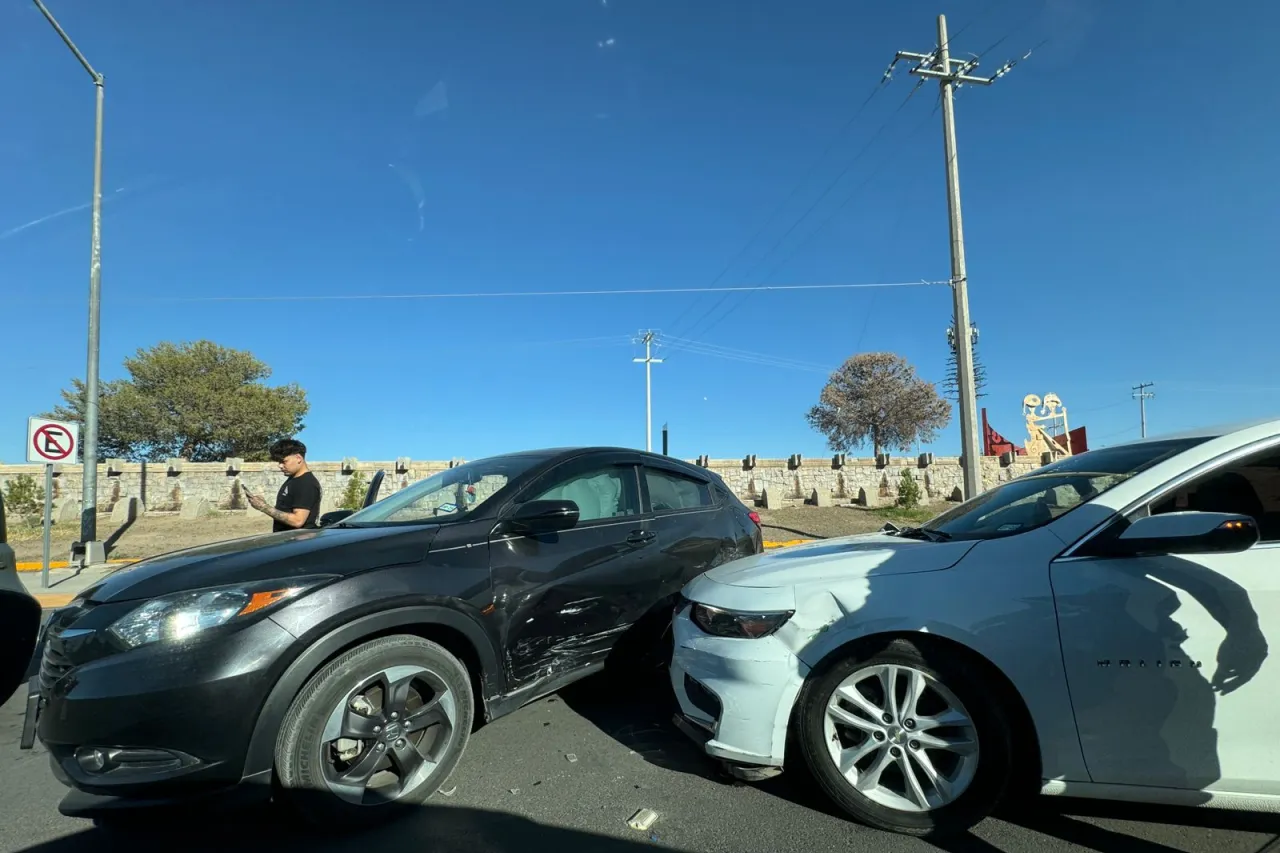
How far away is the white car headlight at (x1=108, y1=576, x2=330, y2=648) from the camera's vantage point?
2.41 meters

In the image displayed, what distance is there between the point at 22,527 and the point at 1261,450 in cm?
2512

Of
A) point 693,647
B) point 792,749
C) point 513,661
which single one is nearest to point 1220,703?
point 792,749

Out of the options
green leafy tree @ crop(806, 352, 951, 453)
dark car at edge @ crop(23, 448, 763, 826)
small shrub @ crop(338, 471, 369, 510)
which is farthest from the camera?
green leafy tree @ crop(806, 352, 951, 453)

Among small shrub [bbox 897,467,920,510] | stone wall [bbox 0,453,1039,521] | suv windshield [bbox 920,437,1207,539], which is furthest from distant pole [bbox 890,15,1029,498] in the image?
suv windshield [bbox 920,437,1207,539]

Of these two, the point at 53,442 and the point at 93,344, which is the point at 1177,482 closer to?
the point at 53,442

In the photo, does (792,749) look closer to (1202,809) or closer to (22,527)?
(1202,809)

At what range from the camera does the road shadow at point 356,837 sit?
2.54 metres

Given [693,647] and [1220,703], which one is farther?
[693,647]

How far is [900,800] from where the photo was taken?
256 cm

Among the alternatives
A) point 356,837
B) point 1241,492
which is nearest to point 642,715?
point 356,837

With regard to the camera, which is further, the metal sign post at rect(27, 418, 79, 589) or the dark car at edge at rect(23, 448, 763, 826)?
the metal sign post at rect(27, 418, 79, 589)

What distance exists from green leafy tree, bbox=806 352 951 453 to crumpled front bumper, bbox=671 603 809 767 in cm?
5682

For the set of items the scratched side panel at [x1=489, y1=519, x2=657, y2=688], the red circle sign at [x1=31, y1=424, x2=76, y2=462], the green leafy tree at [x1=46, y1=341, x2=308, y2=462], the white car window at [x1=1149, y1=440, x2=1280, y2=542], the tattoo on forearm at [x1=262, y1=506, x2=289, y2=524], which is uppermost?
the green leafy tree at [x1=46, y1=341, x2=308, y2=462]

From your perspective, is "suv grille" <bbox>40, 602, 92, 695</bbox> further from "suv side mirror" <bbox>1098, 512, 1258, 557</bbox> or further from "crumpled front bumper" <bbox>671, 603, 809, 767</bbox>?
"suv side mirror" <bbox>1098, 512, 1258, 557</bbox>
